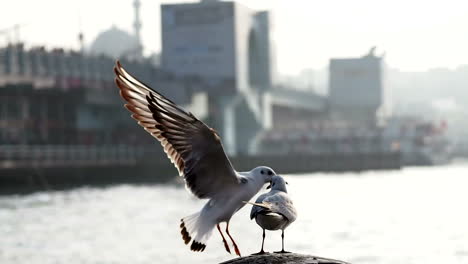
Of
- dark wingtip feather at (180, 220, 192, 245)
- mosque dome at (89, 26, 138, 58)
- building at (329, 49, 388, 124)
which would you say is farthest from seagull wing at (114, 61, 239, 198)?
mosque dome at (89, 26, 138, 58)

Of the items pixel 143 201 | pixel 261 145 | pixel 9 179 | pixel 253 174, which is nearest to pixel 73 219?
pixel 143 201

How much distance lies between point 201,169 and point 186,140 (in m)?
0.26

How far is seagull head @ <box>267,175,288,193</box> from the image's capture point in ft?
20.4

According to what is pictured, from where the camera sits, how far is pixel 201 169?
6449mm

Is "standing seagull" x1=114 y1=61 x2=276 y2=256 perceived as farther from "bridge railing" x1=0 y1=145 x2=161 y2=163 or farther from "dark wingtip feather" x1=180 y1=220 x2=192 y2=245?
"bridge railing" x1=0 y1=145 x2=161 y2=163

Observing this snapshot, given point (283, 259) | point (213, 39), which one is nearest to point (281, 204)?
point (283, 259)

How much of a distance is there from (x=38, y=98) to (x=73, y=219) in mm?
44779

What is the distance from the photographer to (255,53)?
103750 mm

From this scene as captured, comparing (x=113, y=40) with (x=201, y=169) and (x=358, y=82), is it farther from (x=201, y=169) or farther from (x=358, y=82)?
(x=201, y=169)

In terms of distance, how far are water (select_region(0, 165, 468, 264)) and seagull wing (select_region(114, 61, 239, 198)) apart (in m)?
13.0

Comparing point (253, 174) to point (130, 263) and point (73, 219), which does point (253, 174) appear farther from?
point (73, 219)

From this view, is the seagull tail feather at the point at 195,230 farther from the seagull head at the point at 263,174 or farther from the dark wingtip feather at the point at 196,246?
the seagull head at the point at 263,174

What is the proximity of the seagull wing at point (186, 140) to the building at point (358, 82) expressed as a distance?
4910 inches

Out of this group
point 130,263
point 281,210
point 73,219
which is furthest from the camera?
point 73,219
